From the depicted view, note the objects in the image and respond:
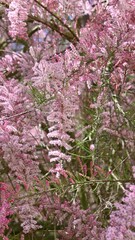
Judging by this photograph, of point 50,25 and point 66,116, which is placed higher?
point 50,25

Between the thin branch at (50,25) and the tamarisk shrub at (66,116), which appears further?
the thin branch at (50,25)

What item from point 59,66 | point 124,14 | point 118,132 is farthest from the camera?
point 118,132

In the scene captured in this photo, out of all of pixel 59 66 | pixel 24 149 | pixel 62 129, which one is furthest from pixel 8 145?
pixel 59 66

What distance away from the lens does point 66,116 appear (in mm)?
1777

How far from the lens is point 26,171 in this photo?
2.05 metres

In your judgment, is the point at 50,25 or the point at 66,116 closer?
the point at 66,116

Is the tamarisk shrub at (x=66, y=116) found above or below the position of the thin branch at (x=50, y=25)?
below

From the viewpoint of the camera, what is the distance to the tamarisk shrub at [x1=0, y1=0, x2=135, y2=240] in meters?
1.77

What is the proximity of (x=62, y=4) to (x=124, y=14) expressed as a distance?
55 centimetres

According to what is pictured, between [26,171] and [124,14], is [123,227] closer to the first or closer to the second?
[26,171]

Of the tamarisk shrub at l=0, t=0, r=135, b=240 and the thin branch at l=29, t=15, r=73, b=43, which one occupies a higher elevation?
the thin branch at l=29, t=15, r=73, b=43

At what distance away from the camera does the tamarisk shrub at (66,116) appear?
1.77m

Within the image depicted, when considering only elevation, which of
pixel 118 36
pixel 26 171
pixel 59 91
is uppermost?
pixel 118 36

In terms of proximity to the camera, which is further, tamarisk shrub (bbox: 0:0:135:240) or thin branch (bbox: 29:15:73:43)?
thin branch (bbox: 29:15:73:43)
